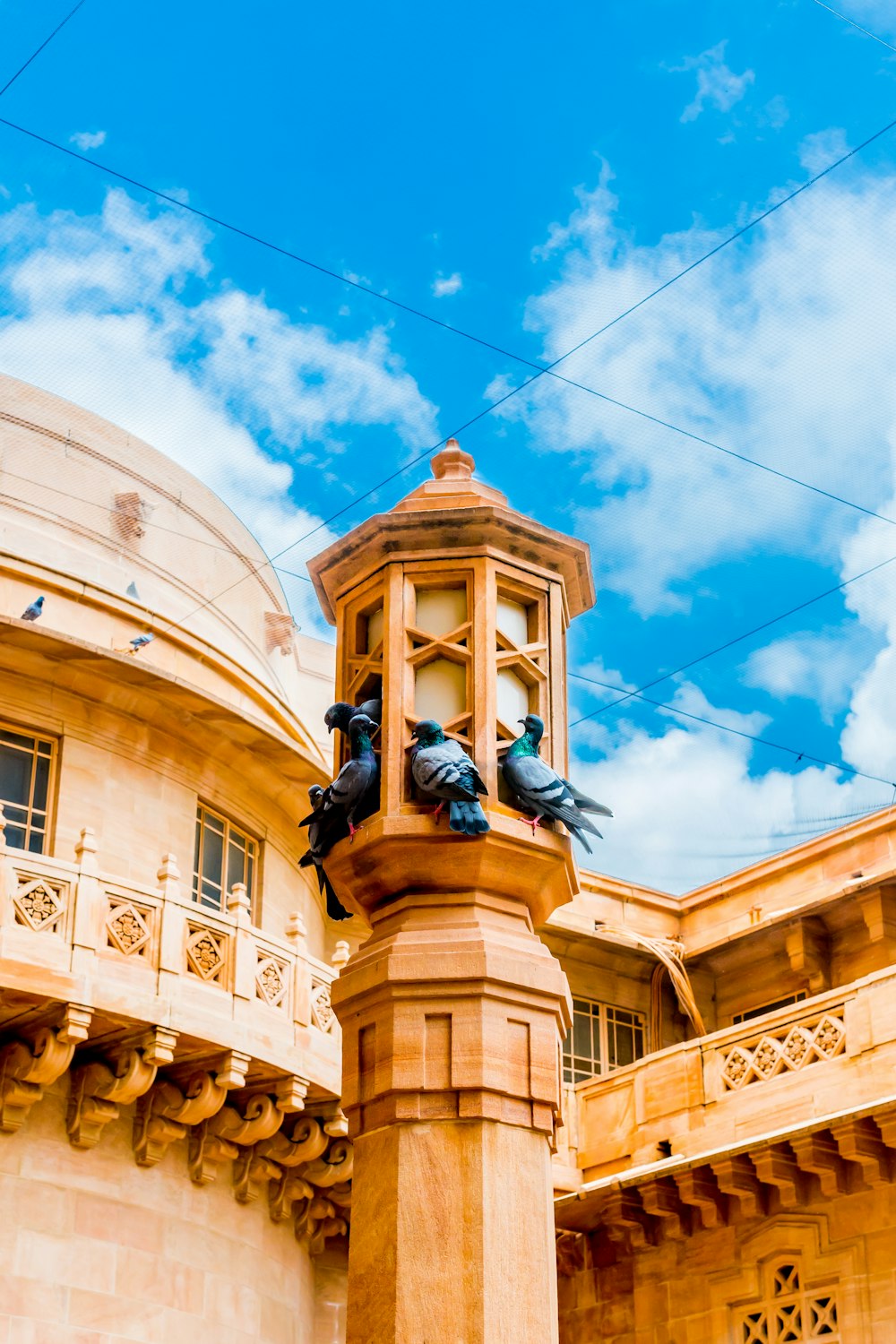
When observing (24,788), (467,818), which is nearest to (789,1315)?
(24,788)

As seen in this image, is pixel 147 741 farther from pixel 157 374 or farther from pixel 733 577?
pixel 733 577

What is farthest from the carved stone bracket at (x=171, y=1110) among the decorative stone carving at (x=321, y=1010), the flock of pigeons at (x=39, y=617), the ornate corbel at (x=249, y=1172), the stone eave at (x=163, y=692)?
the flock of pigeons at (x=39, y=617)

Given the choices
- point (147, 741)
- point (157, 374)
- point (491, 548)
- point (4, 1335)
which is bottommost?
point (4, 1335)

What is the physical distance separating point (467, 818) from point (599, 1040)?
17.5 m

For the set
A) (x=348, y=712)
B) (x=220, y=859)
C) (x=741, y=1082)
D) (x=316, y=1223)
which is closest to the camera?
(x=348, y=712)

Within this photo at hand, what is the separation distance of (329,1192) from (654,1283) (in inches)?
154

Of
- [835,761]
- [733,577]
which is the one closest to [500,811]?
[733,577]

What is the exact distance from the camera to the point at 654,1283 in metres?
19.8

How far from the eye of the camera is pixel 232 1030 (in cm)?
1595

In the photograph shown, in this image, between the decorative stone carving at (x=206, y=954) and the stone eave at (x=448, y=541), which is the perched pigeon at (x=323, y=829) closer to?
the stone eave at (x=448, y=541)

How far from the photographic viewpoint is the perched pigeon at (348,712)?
7.08 meters

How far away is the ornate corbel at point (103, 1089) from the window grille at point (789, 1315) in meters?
6.78

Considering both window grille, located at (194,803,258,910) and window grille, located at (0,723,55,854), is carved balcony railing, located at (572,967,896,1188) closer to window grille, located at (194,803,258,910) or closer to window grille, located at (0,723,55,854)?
window grille, located at (194,803,258,910)

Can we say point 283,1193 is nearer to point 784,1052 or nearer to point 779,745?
point 784,1052
